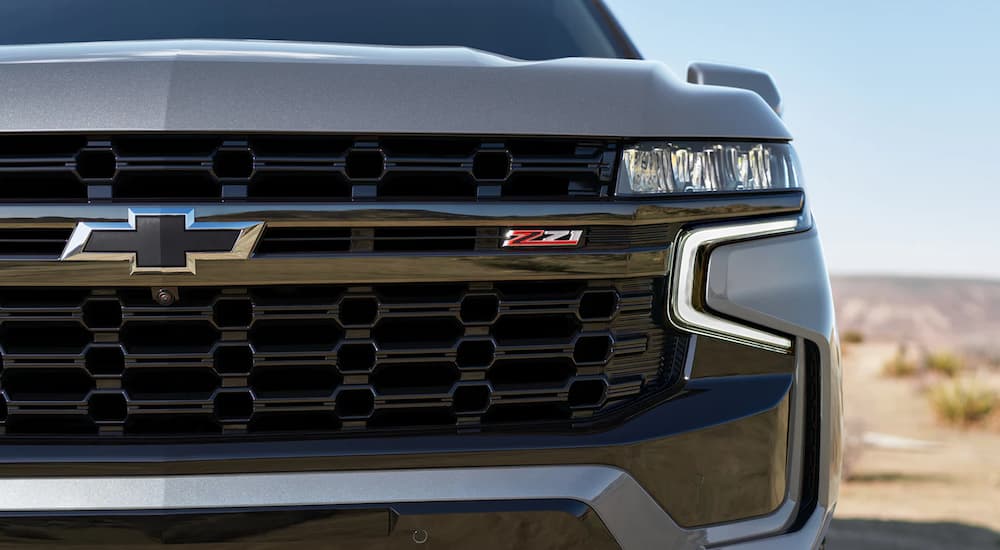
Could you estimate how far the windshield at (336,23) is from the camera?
280 centimetres

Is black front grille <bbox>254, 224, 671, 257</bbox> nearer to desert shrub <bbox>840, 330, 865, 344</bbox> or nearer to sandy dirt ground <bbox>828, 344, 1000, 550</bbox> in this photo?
sandy dirt ground <bbox>828, 344, 1000, 550</bbox>

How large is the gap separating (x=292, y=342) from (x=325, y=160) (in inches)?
13.0

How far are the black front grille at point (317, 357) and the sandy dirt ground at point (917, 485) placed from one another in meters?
3.11

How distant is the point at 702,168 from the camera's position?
1.70 meters

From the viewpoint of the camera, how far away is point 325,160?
1.57 metres

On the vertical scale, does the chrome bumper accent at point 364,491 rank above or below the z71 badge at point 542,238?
below

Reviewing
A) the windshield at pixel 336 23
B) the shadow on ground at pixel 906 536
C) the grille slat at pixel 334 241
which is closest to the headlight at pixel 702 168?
the grille slat at pixel 334 241

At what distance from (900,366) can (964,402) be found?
856 cm

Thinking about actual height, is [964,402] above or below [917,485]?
above

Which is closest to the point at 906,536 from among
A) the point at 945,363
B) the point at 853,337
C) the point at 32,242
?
the point at 32,242

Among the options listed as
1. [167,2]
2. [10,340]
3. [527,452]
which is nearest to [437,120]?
[527,452]

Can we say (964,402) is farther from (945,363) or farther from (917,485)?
(945,363)

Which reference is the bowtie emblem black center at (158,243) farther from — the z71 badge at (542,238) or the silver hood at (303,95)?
the z71 badge at (542,238)

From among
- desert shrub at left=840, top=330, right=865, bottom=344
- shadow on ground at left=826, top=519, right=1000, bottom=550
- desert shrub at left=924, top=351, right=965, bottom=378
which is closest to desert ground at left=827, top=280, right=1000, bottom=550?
shadow on ground at left=826, top=519, right=1000, bottom=550
